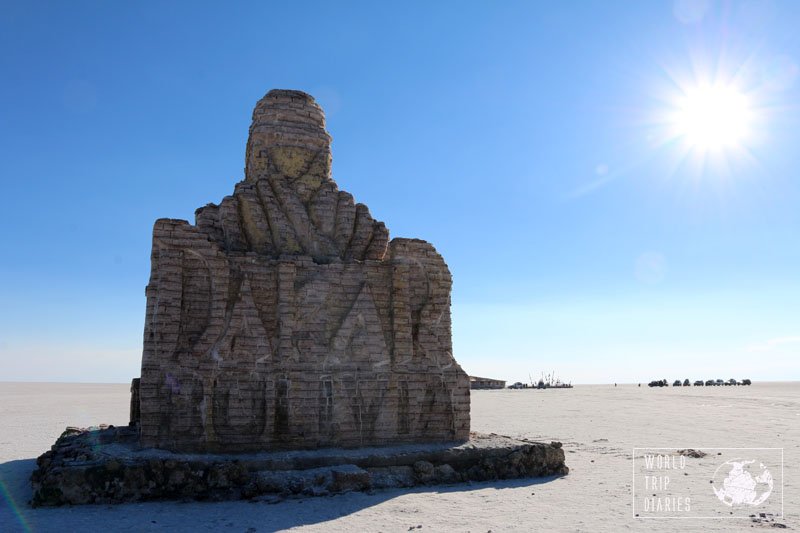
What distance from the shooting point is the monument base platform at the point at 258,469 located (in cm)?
1045

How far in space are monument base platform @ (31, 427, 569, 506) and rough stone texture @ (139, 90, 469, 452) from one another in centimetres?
62

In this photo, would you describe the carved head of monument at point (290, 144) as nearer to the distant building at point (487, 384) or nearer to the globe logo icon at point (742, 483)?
the globe logo icon at point (742, 483)

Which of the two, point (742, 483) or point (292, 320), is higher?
point (292, 320)

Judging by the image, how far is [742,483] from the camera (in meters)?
13.6

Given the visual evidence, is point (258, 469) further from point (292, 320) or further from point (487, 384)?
point (487, 384)

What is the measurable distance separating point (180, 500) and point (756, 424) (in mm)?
25485

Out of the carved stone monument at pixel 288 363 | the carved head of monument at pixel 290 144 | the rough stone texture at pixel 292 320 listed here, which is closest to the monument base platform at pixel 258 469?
the carved stone monument at pixel 288 363

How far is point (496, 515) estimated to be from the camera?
1039 cm

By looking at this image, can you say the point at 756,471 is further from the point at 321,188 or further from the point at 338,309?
the point at 321,188

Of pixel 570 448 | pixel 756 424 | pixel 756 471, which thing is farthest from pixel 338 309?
pixel 756 424

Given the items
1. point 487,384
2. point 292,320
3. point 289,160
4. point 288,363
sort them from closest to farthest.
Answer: point 288,363 → point 292,320 → point 289,160 → point 487,384

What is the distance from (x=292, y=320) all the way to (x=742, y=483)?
426 inches

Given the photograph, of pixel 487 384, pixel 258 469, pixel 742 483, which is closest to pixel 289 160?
pixel 258 469

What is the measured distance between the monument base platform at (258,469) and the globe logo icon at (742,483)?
344 centimetres
